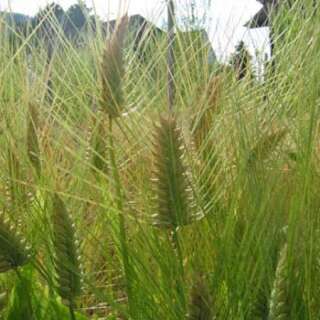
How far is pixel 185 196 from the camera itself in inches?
22.9

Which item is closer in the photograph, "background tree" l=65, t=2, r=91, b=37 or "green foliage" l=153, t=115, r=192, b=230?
"green foliage" l=153, t=115, r=192, b=230

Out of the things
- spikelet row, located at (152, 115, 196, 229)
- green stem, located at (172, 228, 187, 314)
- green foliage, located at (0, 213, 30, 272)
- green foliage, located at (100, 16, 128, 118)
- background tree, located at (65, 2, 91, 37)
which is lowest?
green stem, located at (172, 228, 187, 314)

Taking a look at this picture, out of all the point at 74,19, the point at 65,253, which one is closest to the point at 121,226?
the point at 65,253

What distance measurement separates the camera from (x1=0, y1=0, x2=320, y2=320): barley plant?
0.57 meters

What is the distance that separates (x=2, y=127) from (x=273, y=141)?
25 cm

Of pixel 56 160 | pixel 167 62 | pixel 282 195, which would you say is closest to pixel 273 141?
pixel 282 195

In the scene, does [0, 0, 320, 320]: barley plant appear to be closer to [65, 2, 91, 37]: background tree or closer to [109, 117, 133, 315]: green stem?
[109, 117, 133, 315]: green stem

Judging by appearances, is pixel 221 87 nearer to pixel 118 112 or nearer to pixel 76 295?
pixel 118 112

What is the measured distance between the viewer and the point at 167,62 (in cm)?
71

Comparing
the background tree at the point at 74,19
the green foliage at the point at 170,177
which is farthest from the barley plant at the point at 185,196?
the background tree at the point at 74,19

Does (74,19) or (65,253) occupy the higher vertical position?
(74,19)

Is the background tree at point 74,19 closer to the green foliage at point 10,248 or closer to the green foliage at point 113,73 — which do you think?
the green foliage at point 113,73

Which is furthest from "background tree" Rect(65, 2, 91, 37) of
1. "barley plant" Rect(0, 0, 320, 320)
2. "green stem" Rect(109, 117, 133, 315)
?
"green stem" Rect(109, 117, 133, 315)

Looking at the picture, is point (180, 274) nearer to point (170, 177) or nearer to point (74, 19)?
point (170, 177)
